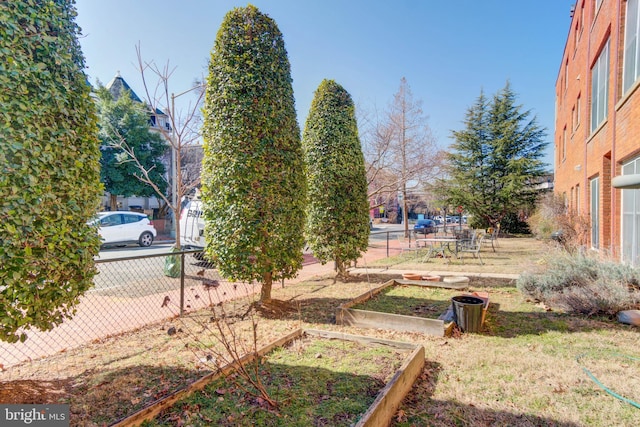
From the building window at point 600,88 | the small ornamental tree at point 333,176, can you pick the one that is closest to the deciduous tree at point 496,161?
the building window at point 600,88

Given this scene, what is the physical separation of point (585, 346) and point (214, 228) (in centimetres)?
536

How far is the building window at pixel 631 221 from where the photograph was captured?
21.7 ft

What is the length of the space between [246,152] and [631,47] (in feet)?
26.1

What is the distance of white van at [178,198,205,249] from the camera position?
11516 mm

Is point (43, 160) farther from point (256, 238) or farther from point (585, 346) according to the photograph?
point (585, 346)

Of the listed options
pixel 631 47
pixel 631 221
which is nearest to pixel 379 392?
pixel 631 221

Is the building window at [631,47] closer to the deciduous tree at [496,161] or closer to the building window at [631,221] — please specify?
the building window at [631,221]

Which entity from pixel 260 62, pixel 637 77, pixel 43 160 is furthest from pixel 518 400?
pixel 637 77

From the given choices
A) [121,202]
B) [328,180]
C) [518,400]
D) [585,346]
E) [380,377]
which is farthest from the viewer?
[121,202]

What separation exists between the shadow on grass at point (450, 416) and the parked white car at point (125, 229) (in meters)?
15.6

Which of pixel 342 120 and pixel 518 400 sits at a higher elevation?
pixel 342 120

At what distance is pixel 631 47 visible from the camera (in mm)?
6898

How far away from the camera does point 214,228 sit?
5.58m

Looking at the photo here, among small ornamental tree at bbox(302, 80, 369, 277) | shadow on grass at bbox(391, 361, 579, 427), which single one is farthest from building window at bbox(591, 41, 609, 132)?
shadow on grass at bbox(391, 361, 579, 427)
